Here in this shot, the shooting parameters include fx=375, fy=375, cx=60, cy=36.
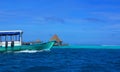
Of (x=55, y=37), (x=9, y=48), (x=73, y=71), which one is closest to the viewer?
(x=73, y=71)

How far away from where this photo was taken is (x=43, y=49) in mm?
71312

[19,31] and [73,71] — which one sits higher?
[19,31]

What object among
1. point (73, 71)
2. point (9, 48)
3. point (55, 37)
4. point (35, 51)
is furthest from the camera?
point (55, 37)

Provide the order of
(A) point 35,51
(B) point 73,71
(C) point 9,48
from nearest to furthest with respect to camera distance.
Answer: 1. (B) point 73,71
2. (C) point 9,48
3. (A) point 35,51

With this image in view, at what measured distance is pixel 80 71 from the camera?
1289 inches

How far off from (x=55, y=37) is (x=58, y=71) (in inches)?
4017

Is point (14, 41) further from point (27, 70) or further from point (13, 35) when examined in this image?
point (27, 70)

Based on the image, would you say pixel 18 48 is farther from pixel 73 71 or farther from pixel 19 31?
pixel 73 71

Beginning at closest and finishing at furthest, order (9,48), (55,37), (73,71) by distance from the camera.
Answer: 1. (73,71)
2. (9,48)
3. (55,37)

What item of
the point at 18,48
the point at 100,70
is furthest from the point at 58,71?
the point at 18,48

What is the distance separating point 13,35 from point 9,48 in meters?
3.52

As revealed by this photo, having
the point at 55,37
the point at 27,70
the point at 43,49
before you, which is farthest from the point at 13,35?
the point at 55,37

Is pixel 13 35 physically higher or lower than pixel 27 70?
higher

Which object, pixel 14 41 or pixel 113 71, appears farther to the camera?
pixel 14 41
